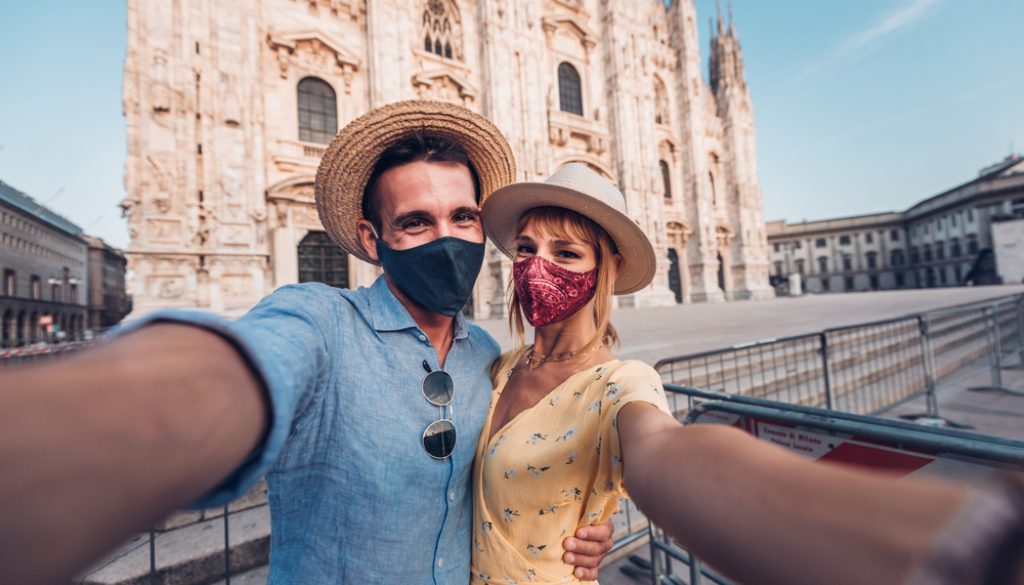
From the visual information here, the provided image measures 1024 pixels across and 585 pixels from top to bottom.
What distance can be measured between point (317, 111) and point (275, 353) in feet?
42.7

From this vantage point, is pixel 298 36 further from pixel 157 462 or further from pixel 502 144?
pixel 157 462

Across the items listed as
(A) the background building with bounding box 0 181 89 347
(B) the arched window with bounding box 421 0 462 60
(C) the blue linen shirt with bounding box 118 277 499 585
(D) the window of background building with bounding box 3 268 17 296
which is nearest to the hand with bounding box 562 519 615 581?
(C) the blue linen shirt with bounding box 118 277 499 585

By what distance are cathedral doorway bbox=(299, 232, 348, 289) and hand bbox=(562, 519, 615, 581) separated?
417 inches

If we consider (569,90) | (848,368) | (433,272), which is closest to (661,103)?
(569,90)

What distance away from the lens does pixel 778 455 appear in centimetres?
52

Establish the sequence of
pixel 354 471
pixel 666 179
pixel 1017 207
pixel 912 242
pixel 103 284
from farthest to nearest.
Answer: pixel 912 242, pixel 103 284, pixel 1017 207, pixel 666 179, pixel 354 471

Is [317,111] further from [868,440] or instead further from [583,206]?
[868,440]

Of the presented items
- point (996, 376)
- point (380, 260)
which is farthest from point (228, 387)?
point (996, 376)

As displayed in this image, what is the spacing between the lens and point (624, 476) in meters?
0.77

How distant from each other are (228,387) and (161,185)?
1121cm

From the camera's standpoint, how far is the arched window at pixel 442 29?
13422mm

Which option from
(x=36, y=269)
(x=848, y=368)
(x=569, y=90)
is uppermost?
(x=569, y=90)

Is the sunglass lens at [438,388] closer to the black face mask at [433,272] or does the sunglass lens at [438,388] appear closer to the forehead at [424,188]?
the black face mask at [433,272]

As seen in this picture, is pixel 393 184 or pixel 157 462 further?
pixel 393 184
